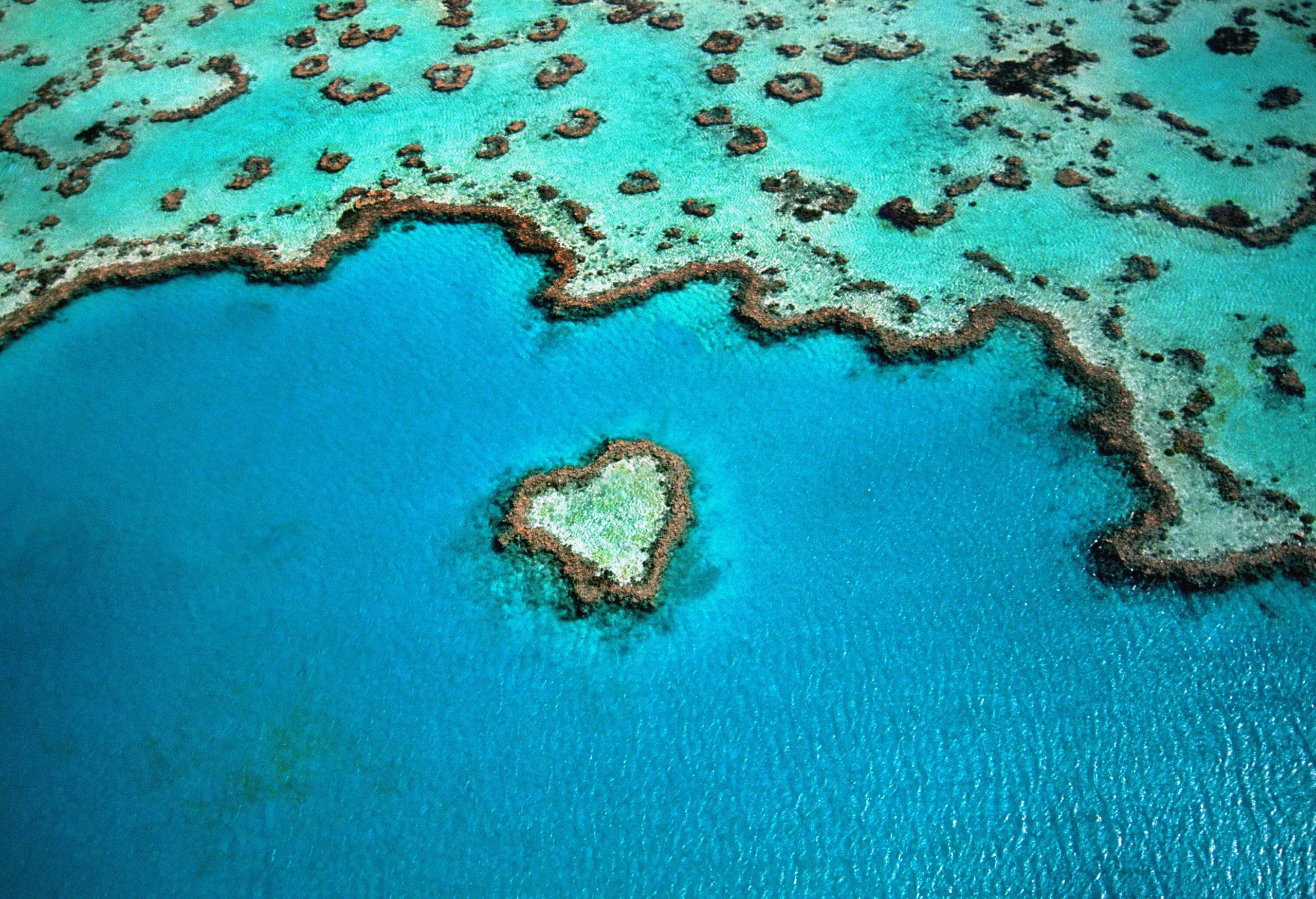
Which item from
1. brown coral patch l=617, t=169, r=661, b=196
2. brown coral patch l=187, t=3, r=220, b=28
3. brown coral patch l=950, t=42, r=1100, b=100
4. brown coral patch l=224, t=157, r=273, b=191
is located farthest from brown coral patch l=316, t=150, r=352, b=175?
brown coral patch l=950, t=42, r=1100, b=100

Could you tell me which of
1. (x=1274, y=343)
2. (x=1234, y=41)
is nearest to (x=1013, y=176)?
(x=1274, y=343)

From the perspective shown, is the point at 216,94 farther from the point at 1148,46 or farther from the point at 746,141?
the point at 1148,46

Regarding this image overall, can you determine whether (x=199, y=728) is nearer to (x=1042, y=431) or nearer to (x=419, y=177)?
(x=419, y=177)

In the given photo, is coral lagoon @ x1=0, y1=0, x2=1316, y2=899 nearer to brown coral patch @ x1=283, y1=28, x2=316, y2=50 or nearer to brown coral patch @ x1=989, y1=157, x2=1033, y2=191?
brown coral patch @ x1=989, y1=157, x2=1033, y2=191

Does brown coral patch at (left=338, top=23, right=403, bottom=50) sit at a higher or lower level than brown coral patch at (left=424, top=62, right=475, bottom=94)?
higher

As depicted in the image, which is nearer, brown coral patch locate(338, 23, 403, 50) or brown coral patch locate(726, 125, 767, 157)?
brown coral patch locate(726, 125, 767, 157)

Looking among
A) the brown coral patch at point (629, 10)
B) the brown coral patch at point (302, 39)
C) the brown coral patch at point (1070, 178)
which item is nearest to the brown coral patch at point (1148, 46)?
the brown coral patch at point (1070, 178)
